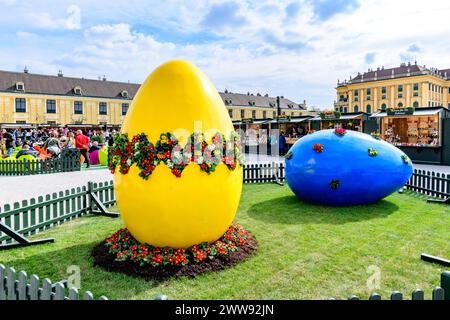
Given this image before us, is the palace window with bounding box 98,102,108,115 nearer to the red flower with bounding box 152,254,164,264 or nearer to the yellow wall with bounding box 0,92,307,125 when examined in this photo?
the yellow wall with bounding box 0,92,307,125

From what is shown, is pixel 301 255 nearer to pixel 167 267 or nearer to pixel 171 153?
pixel 167 267

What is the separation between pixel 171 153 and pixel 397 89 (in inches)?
4318

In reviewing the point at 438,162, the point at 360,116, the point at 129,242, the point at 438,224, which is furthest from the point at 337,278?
the point at 360,116

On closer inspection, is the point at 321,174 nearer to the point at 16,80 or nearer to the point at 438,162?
the point at 438,162

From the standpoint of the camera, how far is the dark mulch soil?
590 centimetres

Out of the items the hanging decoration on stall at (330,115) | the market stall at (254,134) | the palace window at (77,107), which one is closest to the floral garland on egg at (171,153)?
the hanging decoration on stall at (330,115)

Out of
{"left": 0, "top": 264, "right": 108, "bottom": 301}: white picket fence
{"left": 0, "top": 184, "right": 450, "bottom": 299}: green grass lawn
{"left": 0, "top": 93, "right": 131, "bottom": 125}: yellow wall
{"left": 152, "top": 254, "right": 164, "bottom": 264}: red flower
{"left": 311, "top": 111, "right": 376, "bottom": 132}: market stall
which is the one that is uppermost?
{"left": 0, "top": 93, "right": 131, "bottom": 125}: yellow wall

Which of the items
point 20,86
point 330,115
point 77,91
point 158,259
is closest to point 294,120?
point 330,115

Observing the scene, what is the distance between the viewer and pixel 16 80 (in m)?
64.8

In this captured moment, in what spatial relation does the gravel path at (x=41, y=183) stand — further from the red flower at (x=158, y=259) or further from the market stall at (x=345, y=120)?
the market stall at (x=345, y=120)

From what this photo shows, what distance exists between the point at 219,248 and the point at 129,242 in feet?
5.56

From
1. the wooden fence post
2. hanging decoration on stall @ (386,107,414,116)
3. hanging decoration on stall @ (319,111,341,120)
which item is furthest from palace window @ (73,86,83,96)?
the wooden fence post

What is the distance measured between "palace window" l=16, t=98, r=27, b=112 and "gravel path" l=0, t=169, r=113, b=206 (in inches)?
2115

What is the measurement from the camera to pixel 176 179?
5926mm
